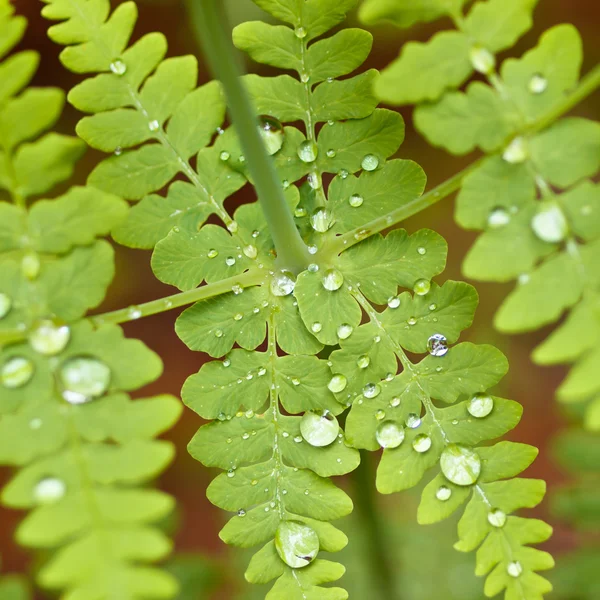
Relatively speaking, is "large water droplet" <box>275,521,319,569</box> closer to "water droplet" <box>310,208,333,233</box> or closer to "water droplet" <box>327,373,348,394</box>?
"water droplet" <box>327,373,348,394</box>

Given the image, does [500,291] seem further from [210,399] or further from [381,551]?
[210,399]

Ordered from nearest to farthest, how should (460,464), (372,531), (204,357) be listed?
(460,464) < (372,531) < (204,357)

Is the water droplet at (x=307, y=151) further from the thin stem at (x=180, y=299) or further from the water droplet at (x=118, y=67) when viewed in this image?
the water droplet at (x=118, y=67)

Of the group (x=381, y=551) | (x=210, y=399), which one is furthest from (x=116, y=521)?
(x=381, y=551)

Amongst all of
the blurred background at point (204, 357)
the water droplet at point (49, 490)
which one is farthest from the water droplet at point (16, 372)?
the blurred background at point (204, 357)

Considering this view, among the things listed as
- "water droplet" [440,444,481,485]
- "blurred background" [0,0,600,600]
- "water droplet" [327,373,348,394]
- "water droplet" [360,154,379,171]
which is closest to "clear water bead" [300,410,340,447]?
"water droplet" [327,373,348,394]

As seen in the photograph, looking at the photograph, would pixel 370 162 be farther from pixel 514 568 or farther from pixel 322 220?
pixel 514 568

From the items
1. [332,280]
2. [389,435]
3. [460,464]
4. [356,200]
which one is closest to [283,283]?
[332,280]
